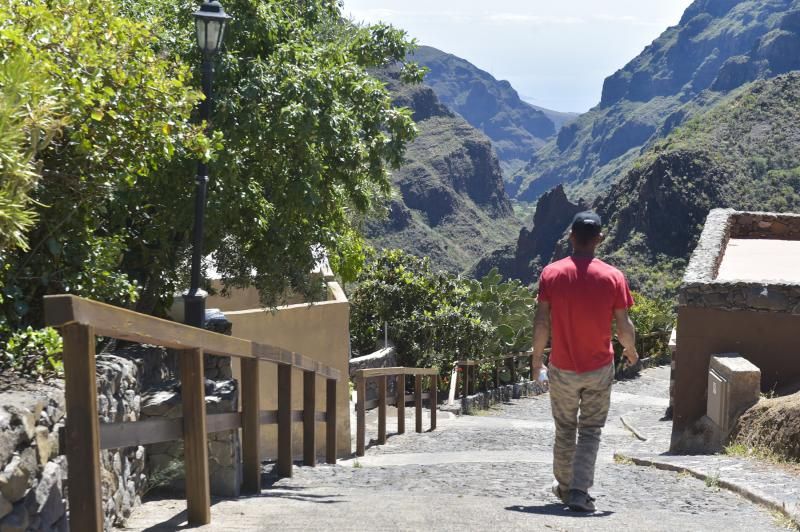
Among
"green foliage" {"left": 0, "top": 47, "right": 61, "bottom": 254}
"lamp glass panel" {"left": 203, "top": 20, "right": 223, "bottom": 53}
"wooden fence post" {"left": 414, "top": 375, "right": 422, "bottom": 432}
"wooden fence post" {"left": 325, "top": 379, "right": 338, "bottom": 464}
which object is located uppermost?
"lamp glass panel" {"left": 203, "top": 20, "right": 223, "bottom": 53}

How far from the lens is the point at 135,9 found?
399 inches

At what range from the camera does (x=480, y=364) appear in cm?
2408

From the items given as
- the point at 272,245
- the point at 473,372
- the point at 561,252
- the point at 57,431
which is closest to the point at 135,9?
the point at 272,245

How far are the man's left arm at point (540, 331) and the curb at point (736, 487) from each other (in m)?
1.65

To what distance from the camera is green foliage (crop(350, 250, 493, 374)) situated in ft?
76.8

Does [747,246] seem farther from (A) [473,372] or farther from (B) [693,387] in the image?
(A) [473,372]

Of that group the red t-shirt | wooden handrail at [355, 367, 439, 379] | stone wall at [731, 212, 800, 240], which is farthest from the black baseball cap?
stone wall at [731, 212, 800, 240]

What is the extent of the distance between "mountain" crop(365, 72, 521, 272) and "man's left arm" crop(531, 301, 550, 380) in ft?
374

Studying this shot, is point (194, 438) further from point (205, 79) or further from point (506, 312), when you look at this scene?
point (506, 312)

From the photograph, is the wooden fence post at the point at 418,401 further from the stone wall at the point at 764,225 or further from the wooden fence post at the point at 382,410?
the stone wall at the point at 764,225

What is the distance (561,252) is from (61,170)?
4096 inches

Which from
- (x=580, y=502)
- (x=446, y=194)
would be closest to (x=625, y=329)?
(x=580, y=502)

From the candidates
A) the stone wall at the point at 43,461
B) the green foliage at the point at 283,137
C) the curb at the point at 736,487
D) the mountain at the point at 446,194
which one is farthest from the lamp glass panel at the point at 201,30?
the mountain at the point at 446,194

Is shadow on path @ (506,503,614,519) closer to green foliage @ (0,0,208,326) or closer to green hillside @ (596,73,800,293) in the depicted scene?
green foliage @ (0,0,208,326)
